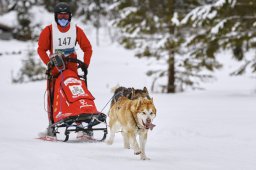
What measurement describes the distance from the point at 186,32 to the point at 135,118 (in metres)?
14.8

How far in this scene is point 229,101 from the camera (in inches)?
628

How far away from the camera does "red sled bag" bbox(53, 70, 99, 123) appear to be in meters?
7.30

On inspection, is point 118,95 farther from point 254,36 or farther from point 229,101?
point 254,36

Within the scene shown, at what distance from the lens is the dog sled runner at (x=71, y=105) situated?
720 cm

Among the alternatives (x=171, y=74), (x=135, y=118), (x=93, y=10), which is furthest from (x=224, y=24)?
(x=93, y=10)

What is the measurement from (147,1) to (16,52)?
68.0ft

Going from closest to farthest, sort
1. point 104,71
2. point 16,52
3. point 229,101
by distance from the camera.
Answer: point 229,101, point 104,71, point 16,52

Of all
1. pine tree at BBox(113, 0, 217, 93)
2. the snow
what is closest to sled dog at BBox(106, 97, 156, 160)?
the snow

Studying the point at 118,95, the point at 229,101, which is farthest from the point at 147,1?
the point at 118,95

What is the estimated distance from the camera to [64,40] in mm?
8000

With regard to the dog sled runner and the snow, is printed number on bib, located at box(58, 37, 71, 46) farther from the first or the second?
the snow

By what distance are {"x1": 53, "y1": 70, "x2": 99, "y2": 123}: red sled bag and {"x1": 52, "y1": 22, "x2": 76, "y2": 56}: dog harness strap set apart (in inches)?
18.9

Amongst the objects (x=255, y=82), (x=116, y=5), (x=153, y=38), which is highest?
(x=116, y=5)

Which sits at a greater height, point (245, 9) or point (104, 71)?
point (245, 9)
